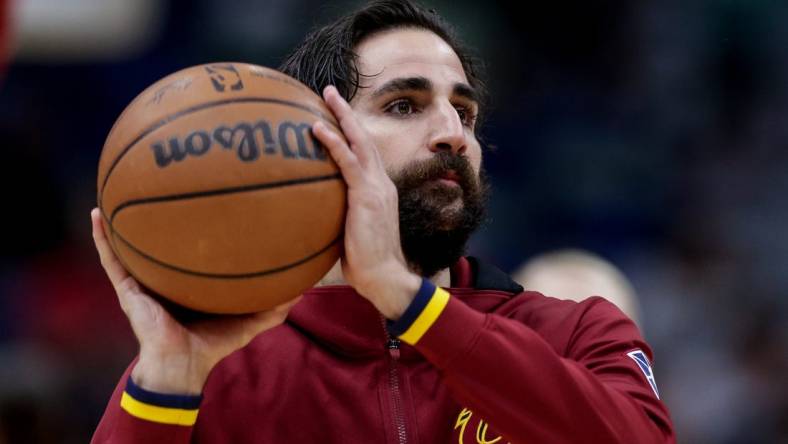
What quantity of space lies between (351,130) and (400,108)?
731 millimetres

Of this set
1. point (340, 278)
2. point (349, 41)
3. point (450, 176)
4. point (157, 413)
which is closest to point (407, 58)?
point (349, 41)

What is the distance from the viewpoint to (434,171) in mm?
2957

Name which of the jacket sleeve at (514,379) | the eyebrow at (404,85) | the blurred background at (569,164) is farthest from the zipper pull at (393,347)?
the blurred background at (569,164)

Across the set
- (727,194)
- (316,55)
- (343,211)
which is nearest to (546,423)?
(343,211)

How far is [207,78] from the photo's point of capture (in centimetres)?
236

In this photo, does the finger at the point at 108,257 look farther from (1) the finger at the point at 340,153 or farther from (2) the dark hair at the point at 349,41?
(2) the dark hair at the point at 349,41

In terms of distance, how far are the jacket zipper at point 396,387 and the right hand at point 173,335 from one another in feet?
1.49

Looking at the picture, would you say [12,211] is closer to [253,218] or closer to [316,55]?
[316,55]

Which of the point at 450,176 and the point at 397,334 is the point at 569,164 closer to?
the point at 450,176

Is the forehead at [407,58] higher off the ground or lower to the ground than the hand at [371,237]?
higher

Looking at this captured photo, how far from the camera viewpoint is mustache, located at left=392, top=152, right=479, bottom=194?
9.68ft

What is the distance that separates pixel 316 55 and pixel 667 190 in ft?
18.5
